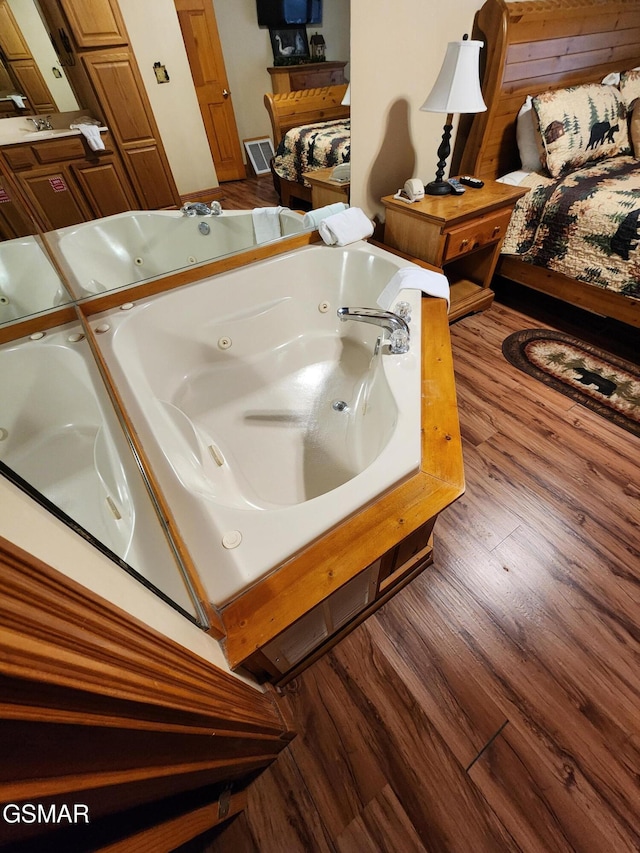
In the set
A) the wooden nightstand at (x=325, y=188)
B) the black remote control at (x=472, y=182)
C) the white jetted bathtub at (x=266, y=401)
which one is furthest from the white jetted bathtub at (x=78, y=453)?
the black remote control at (x=472, y=182)

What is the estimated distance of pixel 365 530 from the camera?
2.74 feet

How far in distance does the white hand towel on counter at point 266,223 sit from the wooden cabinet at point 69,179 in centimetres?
58

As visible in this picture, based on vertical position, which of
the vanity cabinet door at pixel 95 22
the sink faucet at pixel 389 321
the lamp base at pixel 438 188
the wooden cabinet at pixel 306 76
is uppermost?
the vanity cabinet door at pixel 95 22

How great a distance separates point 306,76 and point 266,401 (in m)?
1.32

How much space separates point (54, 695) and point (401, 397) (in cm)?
97

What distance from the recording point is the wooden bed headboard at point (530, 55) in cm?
170

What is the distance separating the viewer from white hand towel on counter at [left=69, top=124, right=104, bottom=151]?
1.04 metres

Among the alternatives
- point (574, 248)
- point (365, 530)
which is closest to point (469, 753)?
point (365, 530)

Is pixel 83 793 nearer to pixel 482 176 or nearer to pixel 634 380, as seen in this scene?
pixel 634 380

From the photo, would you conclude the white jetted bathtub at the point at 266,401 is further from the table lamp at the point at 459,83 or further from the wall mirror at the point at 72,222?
the table lamp at the point at 459,83

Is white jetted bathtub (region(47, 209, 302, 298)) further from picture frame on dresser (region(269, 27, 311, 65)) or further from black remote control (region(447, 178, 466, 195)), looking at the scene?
black remote control (region(447, 178, 466, 195))

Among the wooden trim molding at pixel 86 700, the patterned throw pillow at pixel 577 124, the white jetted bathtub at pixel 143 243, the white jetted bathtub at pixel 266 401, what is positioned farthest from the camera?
the patterned throw pillow at pixel 577 124

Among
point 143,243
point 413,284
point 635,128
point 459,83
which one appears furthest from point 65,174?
point 635,128

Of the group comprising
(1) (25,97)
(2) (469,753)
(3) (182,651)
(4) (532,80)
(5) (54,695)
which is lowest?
(2) (469,753)
